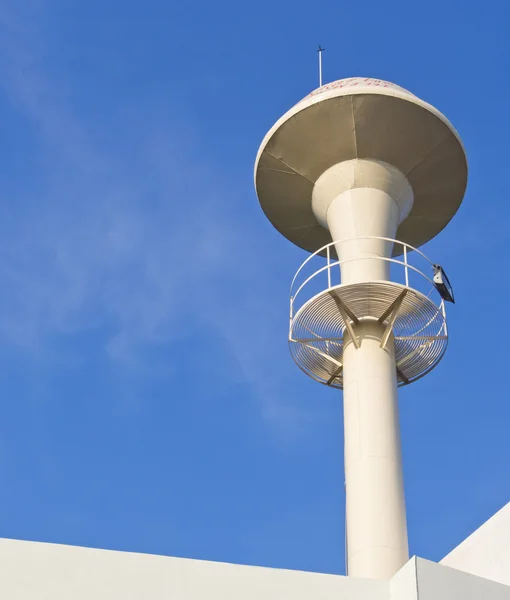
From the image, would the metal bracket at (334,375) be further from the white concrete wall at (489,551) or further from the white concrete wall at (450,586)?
the white concrete wall at (450,586)

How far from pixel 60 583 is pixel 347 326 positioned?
Result: 757 cm

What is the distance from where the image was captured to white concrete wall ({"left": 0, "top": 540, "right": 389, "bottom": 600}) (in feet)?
37.2

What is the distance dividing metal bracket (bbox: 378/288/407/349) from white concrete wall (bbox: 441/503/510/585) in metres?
3.70

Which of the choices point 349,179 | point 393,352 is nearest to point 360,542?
point 393,352

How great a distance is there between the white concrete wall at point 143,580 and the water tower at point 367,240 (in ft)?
10.5

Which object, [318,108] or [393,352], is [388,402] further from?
[318,108]

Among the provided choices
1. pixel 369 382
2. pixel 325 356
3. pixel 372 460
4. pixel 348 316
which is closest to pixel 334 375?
pixel 325 356

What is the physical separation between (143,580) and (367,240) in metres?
8.53

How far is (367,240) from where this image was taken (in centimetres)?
1831

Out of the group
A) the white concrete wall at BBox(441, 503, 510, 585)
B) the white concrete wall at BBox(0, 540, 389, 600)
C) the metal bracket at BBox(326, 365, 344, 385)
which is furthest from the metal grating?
the white concrete wall at BBox(0, 540, 389, 600)

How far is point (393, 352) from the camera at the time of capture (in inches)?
689

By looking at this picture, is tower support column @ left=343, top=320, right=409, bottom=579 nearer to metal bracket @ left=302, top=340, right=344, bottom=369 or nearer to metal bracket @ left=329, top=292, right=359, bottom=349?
metal bracket @ left=329, top=292, right=359, bottom=349

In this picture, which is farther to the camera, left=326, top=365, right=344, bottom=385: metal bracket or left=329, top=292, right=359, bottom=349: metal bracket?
left=326, top=365, right=344, bottom=385: metal bracket

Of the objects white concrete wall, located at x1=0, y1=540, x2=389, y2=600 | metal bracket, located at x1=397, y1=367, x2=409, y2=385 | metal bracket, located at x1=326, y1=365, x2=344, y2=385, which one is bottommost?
white concrete wall, located at x1=0, y1=540, x2=389, y2=600
